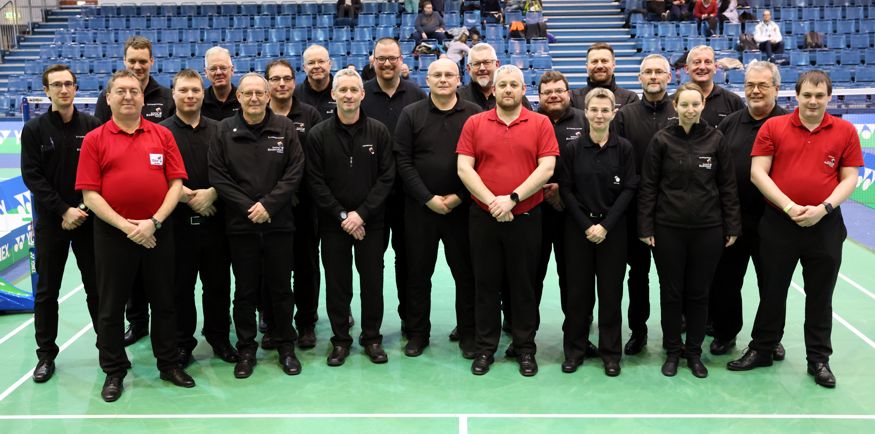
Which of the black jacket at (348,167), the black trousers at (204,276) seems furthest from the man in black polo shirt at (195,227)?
the black jacket at (348,167)

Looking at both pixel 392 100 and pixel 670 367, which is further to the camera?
pixel 392 100

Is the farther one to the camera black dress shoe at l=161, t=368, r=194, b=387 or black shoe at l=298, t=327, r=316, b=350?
black shoe at l=298, t=327, r=316, b=350

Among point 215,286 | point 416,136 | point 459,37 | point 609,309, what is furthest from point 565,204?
point 459,37

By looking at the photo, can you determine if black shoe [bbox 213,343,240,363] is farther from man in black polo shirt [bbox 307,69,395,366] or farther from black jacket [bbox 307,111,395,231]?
black jacket [bbox 307,111,395,231]

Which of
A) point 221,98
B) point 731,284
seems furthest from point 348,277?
point 731,284

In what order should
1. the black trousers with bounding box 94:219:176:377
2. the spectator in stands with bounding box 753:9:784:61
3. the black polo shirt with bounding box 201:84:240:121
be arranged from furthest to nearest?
the spectator in stands with bounding box 753:9:784:61 < the black polo shirt with bounding box 201:84:240:121 < the black trousers with bounding box 94:219:176:377

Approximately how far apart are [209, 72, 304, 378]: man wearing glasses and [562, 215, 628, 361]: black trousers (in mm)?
1865

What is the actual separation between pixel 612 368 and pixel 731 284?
1.09 m

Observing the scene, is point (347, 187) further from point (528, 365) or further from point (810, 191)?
point (810, 191)

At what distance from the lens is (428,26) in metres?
17.8

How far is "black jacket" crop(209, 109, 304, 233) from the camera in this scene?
5.12 m

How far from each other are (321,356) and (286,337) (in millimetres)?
372

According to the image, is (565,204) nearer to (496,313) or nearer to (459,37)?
(496,313)

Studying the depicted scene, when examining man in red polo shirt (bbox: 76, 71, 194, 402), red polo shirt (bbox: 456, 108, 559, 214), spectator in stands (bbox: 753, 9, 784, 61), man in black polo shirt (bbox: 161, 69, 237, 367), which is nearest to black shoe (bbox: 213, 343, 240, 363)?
man in black polo shirt (bbox: 161, 69, 237, 367)
